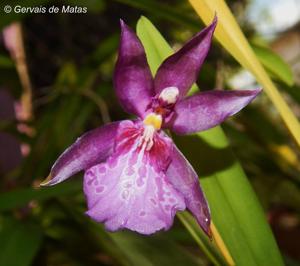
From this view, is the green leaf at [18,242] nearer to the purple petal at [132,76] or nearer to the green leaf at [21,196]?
the green leaf at [21,196]

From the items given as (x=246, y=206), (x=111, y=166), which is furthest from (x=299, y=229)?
(x=111, y=166)

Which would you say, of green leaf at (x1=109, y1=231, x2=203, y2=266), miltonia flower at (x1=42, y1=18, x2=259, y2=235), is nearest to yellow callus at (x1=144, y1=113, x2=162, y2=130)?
miltonia flower at (x1=42, y1=18, x2=259, y2=235)

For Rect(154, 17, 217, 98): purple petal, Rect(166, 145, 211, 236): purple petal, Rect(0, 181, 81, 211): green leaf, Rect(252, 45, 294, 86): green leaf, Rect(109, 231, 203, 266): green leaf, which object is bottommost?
Rect(109, 231, 203, 266): green leaf

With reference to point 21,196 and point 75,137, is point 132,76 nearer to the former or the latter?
point 21,196

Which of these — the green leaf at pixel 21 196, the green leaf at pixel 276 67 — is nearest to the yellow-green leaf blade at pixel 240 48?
the green leaf at pixel 276 67

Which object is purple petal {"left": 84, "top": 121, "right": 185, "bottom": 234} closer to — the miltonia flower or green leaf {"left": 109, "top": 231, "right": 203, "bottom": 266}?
the miltonia flower

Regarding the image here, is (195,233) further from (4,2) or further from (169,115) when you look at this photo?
(4,2)
